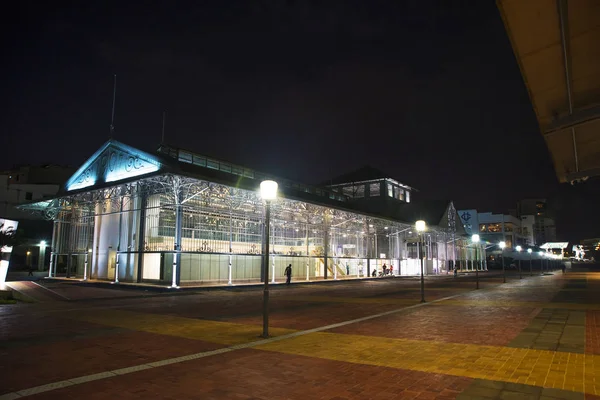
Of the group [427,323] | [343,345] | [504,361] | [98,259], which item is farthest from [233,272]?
[504,361]

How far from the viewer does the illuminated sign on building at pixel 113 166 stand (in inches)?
1129

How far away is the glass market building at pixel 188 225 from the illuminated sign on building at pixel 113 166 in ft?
0.26

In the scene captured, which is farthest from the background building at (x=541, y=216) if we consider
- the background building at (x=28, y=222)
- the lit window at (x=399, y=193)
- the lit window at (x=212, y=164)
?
the background building at (x=28, y=222)

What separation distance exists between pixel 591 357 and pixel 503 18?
6.87 m

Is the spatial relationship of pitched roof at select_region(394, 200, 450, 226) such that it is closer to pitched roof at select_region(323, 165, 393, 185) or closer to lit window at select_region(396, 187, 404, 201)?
lit window at select_region(396, 187, 404, 201)

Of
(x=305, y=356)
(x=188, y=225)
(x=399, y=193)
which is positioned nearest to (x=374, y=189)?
(x=399, y=193)

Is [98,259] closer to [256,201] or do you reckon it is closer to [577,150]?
[256,201]

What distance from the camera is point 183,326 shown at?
11.5 meters

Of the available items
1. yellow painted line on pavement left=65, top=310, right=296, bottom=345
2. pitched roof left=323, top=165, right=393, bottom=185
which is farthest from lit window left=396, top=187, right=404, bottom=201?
yellow painted line on pavement left=65, top=310, right=296, bottom=345

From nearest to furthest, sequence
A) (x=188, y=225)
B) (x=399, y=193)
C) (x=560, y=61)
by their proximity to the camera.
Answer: (x=560, y=61) → (x=188, y=225) → (x=399, y=193)

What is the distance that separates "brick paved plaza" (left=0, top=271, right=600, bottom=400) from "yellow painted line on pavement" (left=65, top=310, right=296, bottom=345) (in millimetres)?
35

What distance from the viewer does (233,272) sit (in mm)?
33406

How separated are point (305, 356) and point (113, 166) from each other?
28825 mm

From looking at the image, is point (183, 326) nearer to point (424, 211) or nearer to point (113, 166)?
point (113, 166)
